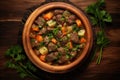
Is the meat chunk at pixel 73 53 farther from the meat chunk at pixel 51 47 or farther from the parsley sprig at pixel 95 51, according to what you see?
the parsley sprig at pixel 95 51

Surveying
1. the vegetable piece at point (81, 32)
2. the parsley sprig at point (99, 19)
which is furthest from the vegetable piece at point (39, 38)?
the parsley sprig at point (99, 19)

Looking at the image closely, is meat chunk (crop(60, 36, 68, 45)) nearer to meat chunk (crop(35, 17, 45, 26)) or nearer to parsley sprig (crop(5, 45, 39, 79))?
meat chunk (crop(35, 17, 45, 26))

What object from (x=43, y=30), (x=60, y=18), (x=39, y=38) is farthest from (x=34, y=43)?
(x=60, y=18)

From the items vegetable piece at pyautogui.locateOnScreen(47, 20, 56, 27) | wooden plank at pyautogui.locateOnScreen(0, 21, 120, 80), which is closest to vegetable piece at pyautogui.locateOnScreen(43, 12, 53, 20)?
vegetable piece at pyautogui.locateOnScreen(47, 20, 56, 27)

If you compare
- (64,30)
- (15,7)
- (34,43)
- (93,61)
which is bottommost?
(93,61)

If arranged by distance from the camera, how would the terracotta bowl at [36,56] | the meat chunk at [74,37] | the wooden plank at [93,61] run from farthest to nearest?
1. the wooden plank at [93,61]
2. the meat chunk at [74,37]
3. the terracotta bowl at [36,56]

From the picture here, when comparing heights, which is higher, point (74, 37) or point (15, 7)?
point (15, 7)

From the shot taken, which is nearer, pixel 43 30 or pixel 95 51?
pixel 43 30

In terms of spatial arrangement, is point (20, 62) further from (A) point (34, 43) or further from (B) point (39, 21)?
(B) point (39, 21)
